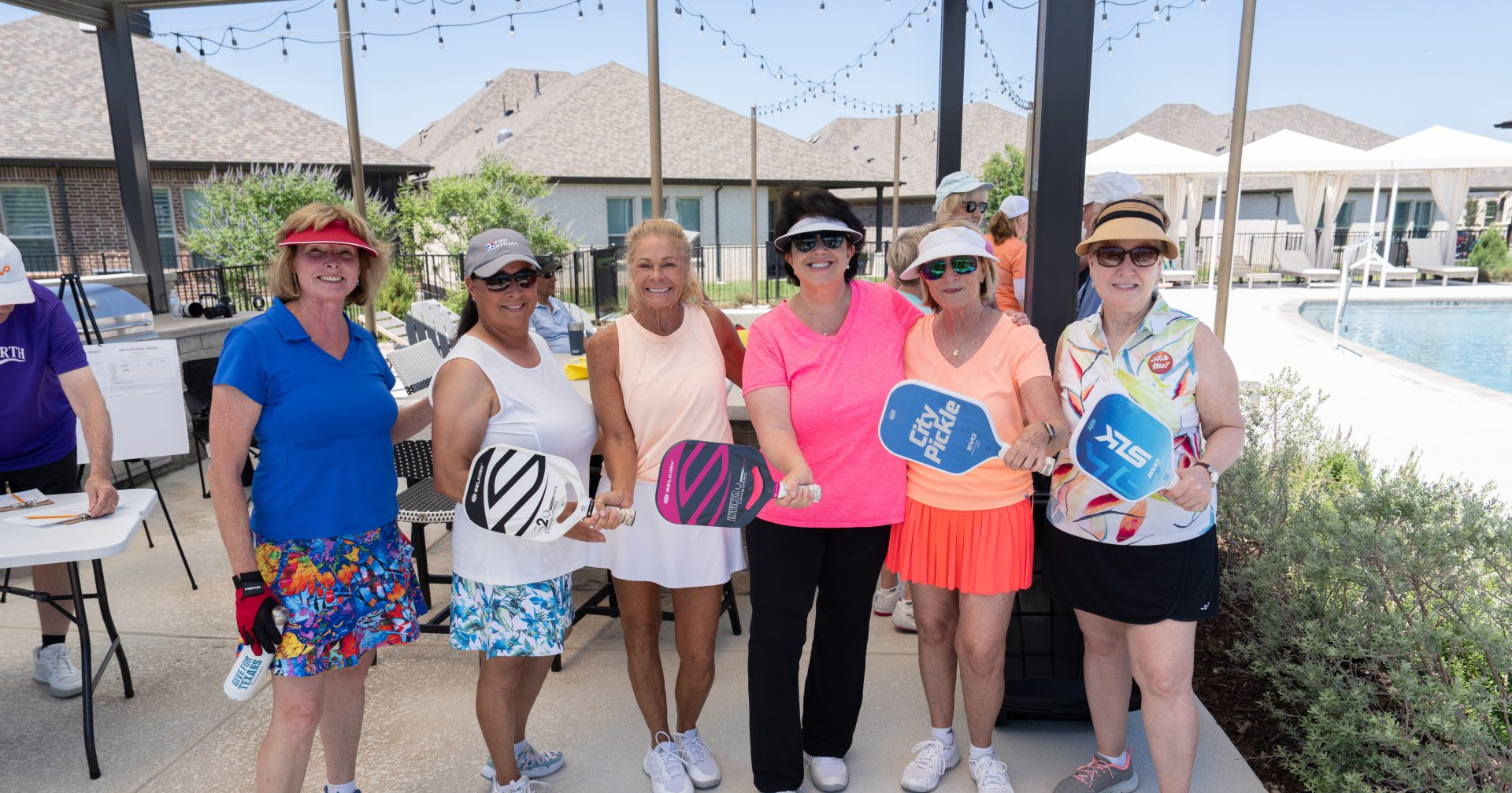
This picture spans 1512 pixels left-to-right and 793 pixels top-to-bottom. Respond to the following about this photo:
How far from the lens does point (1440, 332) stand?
15.4 meters

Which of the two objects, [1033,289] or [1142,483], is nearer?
[1142,483]

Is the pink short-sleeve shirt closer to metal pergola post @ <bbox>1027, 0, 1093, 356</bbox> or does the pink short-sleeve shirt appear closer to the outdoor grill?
metal pergola post @ <bbox>1027, 0, 1093, 356</bbox>

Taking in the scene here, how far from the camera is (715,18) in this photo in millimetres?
12539

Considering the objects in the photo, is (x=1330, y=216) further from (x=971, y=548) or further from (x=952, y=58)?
(x=971, y=548)

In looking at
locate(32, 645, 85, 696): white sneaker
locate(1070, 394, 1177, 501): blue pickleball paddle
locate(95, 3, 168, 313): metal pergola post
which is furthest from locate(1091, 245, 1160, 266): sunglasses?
locate(95, 3, 168, 313): metal pergola post

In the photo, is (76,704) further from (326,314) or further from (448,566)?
(326,314)

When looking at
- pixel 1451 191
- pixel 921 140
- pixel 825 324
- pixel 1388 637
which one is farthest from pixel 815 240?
pixel 921 140

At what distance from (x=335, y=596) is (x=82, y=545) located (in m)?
0.94

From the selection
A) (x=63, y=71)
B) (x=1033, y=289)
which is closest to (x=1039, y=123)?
(x=1033, y=289)

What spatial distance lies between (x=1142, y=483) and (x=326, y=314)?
2005 mm

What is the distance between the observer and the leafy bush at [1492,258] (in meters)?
21.4

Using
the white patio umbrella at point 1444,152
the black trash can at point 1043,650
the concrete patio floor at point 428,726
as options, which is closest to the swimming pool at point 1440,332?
the white patio umbrella at point 1444,152

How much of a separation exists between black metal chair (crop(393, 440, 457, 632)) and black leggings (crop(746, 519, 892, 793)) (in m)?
1.53

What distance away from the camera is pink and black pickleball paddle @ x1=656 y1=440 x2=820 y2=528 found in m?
2.21
